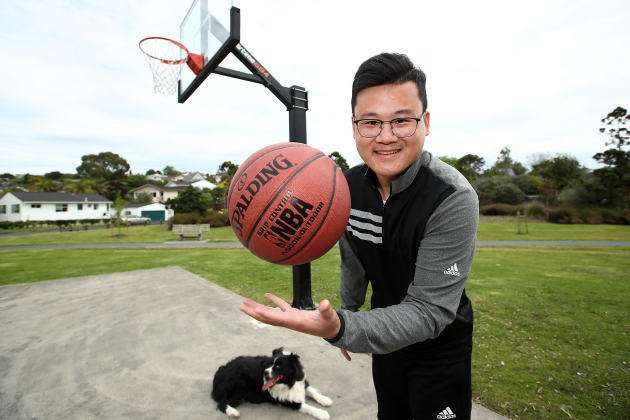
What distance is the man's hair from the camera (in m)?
1.61

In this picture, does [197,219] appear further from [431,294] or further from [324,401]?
[431,294]

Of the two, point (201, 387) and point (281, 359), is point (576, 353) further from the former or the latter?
point (201, 387)

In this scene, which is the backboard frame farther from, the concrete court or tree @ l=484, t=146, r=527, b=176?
tree @ l=484, t=146, r=527, b=176

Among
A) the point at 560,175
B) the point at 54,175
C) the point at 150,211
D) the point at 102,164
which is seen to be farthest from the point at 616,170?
the point at 54,175

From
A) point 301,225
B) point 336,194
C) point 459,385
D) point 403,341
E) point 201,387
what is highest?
point 336,194

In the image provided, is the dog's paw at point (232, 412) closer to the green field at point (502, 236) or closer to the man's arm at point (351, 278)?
the man's arm at point (351, 278)

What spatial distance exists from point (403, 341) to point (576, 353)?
4.30 meters

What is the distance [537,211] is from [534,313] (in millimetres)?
30193

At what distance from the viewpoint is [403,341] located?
4.58ft

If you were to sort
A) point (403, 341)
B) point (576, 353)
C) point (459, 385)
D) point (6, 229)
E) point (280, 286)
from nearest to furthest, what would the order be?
point (403, 341), point (459, 385), point (576, 353), point (280, 286), point (6, 229)

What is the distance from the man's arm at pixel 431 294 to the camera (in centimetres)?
136

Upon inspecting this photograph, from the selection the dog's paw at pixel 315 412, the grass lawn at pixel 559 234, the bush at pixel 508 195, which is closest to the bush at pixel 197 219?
the grass lawn at pixel 559 234

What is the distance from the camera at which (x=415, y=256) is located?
1.78 meters

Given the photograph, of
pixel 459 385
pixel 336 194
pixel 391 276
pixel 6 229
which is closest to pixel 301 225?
pixel 336 194
